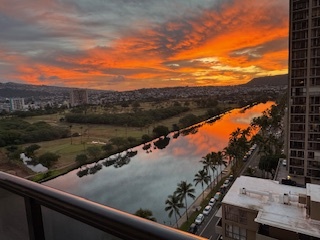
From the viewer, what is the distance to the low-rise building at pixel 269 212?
352 centimetres

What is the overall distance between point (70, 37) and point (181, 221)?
878cm

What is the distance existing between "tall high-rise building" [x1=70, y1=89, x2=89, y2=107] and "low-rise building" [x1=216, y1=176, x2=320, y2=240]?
2819 centimetres

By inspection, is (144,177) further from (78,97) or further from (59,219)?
(78,97)

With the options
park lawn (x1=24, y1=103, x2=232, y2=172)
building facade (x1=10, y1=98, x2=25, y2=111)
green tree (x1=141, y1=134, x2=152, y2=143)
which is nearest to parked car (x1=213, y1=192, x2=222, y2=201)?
park lawn (x1=24, y1=103, x2=232, y2=172)

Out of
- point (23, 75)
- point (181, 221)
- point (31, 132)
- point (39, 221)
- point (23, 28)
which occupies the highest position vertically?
point (23, 28)

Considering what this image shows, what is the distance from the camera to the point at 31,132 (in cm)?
1675

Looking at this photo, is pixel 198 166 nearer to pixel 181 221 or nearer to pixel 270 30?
pixel 181 221

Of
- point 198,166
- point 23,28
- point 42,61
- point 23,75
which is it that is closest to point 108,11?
point 23,28

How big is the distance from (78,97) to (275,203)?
103 feet

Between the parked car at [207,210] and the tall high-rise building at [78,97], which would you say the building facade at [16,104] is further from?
the parked car at [207,210]

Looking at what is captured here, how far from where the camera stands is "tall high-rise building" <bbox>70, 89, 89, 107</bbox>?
31.8 meters

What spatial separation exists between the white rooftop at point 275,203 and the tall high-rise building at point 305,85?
4.52 metres

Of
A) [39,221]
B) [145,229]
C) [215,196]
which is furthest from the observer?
[215,196]

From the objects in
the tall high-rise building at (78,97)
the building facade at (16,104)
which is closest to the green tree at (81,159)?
the building facade at (16,104)
